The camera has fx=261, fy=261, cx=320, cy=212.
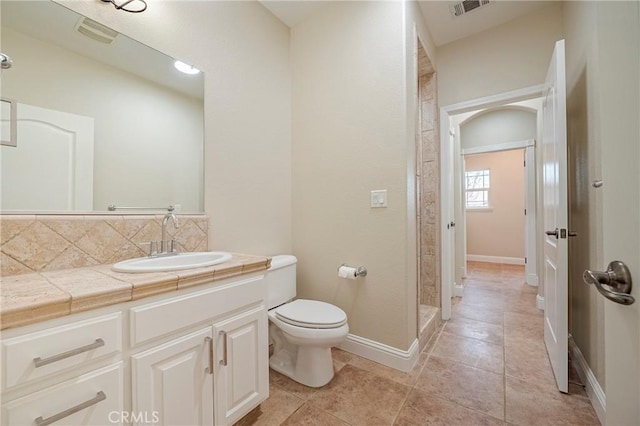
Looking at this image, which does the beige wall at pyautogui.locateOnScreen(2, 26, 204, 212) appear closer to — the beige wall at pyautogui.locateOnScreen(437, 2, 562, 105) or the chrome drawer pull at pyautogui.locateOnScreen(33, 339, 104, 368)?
the chrome drawer pull at pyautogui.locateOnScreen(33, 339, 104, 368)

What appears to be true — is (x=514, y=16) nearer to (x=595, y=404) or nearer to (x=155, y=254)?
(x=595, y=404)

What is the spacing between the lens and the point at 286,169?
7.45 ft

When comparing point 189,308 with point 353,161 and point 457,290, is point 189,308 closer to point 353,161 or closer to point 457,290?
point 353,161

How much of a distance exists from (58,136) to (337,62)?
1783 millimetres

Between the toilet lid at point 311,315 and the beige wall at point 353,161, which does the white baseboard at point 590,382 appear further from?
the toilet lid at point 311,315

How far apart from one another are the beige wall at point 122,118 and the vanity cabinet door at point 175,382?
81 centimetres

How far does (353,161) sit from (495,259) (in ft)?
16.7

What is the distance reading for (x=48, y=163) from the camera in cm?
114

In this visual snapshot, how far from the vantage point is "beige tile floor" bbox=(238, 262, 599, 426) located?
134cm

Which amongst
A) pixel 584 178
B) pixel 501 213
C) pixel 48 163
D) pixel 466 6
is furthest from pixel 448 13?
pixel 501 213

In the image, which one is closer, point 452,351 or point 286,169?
point 452,351

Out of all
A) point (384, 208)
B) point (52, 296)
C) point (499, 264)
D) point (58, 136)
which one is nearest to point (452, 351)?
point (384, 208)

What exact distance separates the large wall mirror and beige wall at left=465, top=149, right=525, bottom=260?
5884 millimetres

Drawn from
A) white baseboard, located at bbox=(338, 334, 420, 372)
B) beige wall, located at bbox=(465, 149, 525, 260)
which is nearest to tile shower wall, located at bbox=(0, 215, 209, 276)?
white baseboard, located at bbox=(338, 334, 420, 372)
